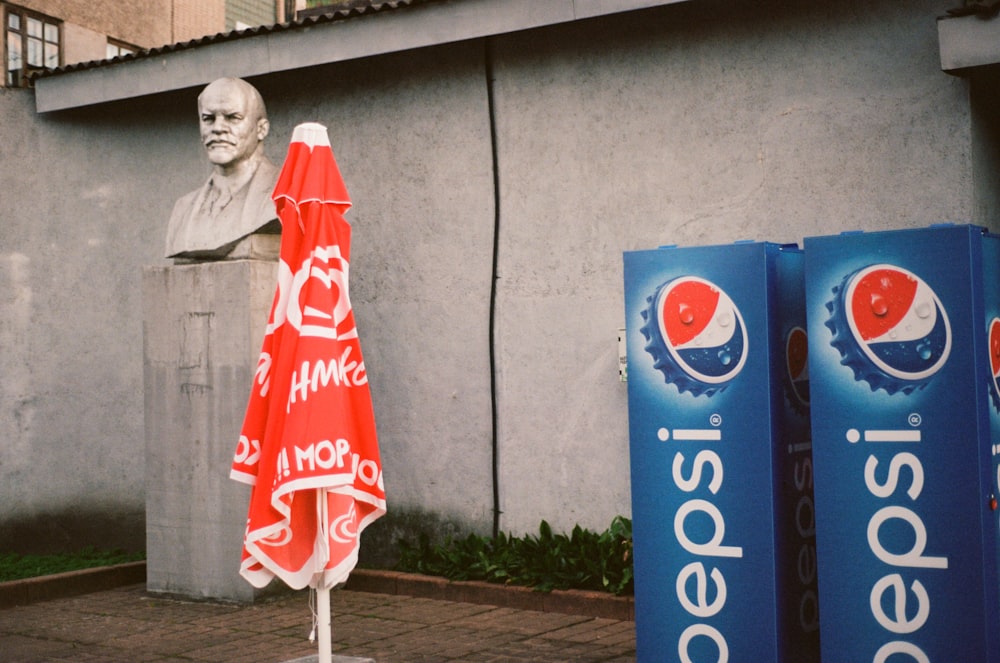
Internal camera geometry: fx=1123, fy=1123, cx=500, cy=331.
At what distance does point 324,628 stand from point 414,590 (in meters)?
2.65

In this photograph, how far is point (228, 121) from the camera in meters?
7.41

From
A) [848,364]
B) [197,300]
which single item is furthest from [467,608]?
[848,364]

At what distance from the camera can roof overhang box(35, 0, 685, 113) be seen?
699 cm

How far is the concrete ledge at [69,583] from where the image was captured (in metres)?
7.50

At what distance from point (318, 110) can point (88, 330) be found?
2.88m

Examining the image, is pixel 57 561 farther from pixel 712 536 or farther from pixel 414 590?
pixel 712 536

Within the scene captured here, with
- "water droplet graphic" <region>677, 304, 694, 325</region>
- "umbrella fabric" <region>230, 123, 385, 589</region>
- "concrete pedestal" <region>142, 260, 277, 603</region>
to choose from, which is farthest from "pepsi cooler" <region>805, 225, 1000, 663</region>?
"concrete pedestal" <region>142, 260, 277, 603</region>

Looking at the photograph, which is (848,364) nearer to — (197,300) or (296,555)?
(296,555)

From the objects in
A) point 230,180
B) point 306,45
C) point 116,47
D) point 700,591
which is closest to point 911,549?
point 700,591

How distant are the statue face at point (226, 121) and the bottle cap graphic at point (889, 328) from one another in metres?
4.67

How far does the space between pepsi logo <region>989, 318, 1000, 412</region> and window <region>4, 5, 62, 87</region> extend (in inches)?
549

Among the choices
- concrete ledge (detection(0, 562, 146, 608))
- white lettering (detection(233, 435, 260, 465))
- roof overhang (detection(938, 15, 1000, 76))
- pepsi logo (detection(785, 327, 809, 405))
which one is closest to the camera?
pepsi logo (detection(785, 327, 809, 405))

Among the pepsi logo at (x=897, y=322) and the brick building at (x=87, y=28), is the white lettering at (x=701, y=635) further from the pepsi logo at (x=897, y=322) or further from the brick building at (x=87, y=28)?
the brick building at (x=87, y=28)

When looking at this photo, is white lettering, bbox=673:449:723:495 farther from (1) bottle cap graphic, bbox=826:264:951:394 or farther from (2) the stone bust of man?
(2) the stone bust of man
